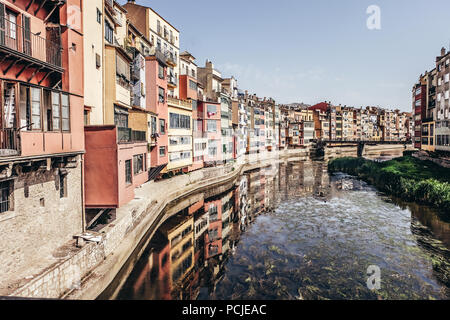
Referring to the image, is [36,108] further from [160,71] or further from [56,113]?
[160,71]

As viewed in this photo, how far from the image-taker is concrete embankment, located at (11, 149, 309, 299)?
11617 mm

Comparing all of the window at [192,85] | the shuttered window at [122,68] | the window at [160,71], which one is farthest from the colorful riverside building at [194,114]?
the shuttered window at [122,68]

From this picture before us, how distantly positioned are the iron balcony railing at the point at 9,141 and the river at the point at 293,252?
8.23 meters

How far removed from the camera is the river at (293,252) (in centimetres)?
1697

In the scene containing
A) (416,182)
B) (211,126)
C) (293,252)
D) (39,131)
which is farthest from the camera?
(211,126)

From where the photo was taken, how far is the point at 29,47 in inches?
547

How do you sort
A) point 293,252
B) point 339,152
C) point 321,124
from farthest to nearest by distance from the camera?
point 321,124 < point 339,152 < point 293,252

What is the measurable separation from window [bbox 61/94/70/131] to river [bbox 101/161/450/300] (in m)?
8.57

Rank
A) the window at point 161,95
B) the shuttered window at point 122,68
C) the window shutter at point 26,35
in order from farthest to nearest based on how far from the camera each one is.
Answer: the window at point 161,95
the shuttered window at point 122,68
the window shutter at point 26,35

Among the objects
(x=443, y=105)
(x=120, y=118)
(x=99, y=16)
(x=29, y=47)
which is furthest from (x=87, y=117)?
(x=443, y=105)

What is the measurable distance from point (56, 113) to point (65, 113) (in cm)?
66

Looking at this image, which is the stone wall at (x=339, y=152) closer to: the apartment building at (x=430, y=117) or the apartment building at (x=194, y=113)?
the apartment building at (x=430, y=117)
